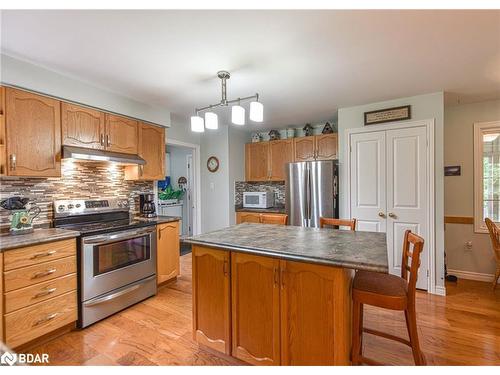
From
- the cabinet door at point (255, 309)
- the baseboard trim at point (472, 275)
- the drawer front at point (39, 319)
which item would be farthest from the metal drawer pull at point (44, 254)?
the baseboard trim at point (472, 275)

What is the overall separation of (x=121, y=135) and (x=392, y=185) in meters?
3.26

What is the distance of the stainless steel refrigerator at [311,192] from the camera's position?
3547 mm

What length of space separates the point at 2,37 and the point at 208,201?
132 inches

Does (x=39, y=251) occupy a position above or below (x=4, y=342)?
above

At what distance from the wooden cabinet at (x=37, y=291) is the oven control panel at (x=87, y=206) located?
0.57 metres

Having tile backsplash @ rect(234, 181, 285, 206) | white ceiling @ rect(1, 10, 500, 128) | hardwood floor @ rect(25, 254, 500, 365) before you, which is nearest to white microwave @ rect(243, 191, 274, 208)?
tile backsplash @ rect(234, 181, 285, 206)

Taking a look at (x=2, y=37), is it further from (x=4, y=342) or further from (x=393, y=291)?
(x=393, y=291)

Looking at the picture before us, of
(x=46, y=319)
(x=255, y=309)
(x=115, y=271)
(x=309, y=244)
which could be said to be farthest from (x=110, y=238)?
(x=309, y=244)

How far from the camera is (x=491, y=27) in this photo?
5.49ft

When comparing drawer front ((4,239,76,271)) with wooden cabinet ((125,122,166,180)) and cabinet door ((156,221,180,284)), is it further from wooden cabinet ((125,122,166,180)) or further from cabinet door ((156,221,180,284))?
wooden cabinet ((125,122,166,180))

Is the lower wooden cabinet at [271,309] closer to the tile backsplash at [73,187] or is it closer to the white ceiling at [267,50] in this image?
the white ceiling at [267,50]

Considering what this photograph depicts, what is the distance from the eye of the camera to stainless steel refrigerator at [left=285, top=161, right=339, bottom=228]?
3.55 meters

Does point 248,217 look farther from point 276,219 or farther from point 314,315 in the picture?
point 314,315

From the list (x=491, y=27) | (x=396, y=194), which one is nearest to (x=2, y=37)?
(x=491, y=27)
